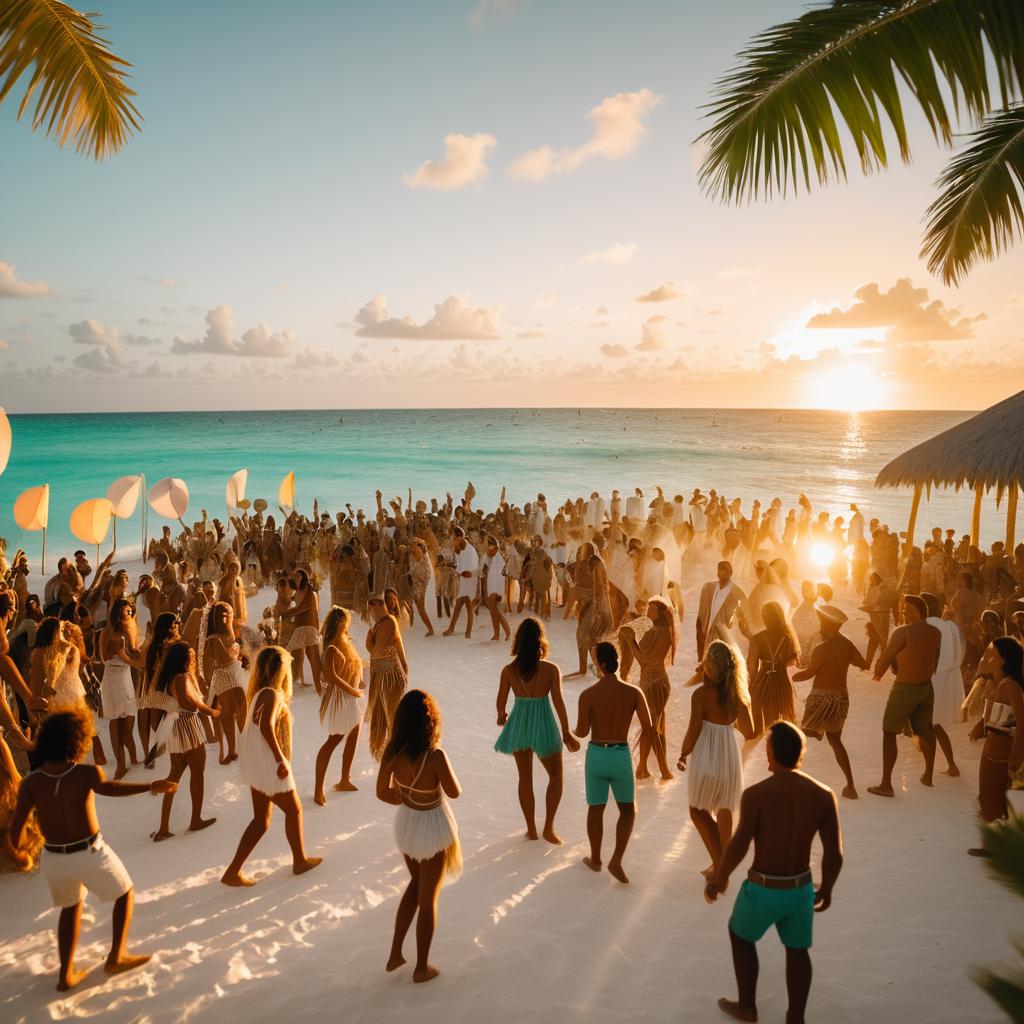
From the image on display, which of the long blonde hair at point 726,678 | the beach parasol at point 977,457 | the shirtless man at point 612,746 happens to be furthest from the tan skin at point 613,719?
the beach parasol at point 977,457

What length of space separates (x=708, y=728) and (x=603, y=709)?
80 centimetres

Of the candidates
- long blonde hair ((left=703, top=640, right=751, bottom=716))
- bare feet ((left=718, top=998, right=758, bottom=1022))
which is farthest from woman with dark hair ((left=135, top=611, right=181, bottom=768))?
bare feet ((left=718, top=998, right=758, bottom=1022))

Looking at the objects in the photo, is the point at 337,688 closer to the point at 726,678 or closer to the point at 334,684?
the point at 334,684

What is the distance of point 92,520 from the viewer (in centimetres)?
1232

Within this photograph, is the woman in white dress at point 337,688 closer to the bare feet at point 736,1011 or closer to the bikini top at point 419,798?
the bikini top at point 419,798

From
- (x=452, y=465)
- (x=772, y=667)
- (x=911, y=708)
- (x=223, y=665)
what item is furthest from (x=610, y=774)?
(x=452, y=465)

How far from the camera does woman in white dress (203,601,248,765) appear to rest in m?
6.26

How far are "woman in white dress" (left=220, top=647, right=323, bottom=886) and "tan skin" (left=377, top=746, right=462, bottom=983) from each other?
123 centimetres

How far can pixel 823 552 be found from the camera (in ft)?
57.3

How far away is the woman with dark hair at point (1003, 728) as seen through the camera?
4941 millimetres

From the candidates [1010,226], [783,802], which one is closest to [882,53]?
[1010,226]

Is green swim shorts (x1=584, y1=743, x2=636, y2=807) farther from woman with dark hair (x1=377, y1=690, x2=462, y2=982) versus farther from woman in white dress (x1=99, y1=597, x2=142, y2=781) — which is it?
woman in white dress (x1=99, y1=597, x2=142, y2=781)

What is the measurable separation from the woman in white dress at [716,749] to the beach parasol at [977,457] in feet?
20.3

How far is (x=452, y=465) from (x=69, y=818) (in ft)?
197
